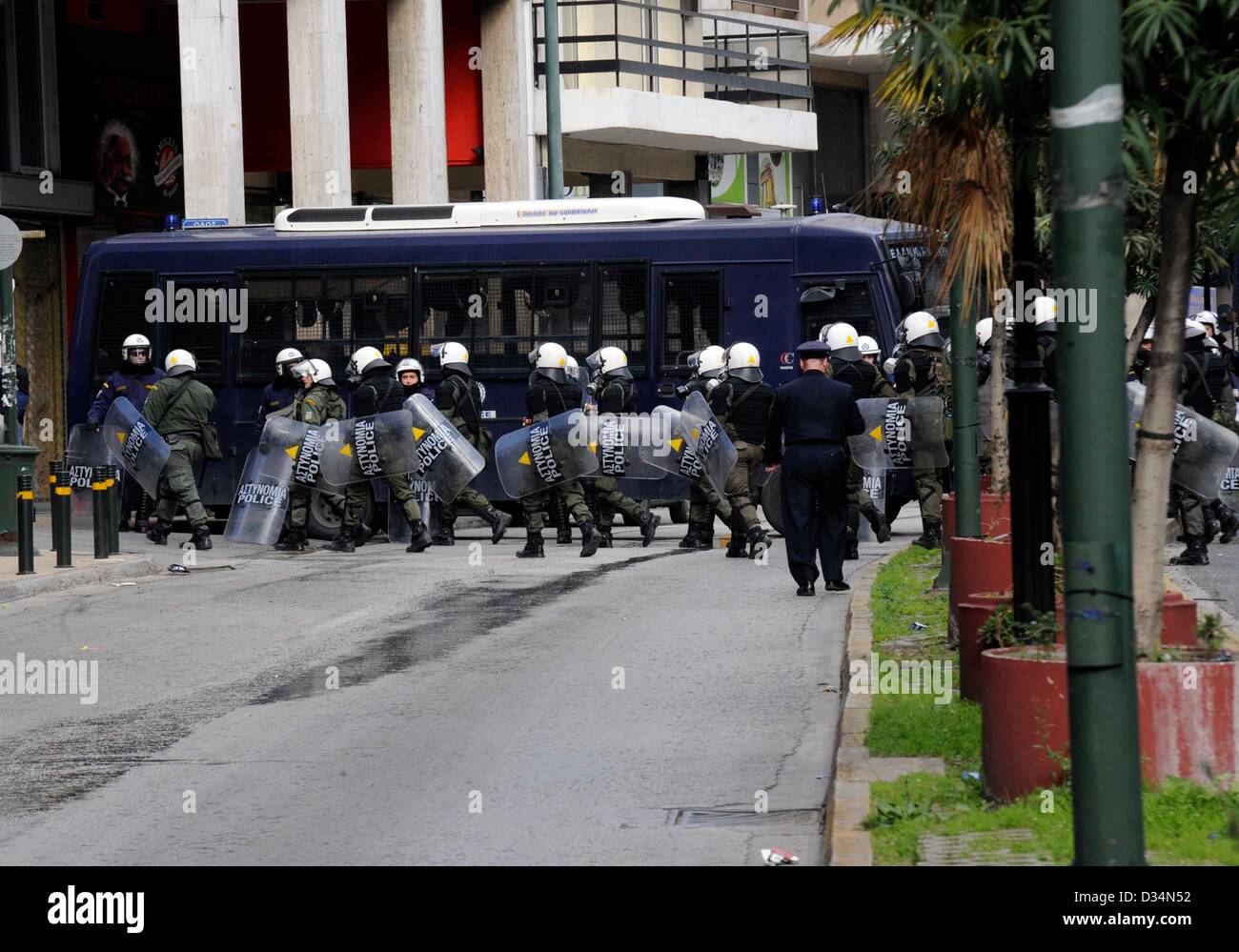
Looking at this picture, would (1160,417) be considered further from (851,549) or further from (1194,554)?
(851,549)

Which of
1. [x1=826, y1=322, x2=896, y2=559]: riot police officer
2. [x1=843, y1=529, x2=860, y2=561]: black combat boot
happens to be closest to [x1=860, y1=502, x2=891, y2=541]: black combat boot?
[x1=826, y1=322, x2=896, y2=559]: riot police officer

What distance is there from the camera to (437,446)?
19.6 metres

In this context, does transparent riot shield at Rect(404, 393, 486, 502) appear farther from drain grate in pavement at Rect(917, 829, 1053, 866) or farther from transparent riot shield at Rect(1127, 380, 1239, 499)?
drain grate in pavement at Rect(917, 829, 1053, 866)

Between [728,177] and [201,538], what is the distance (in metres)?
21.3

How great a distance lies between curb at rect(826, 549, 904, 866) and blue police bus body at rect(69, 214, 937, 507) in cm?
935

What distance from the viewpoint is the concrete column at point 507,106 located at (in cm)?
3122

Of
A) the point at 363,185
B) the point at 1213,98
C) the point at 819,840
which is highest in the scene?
the point at 363,185

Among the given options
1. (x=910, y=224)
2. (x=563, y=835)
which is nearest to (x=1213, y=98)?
(x=910, y=224)

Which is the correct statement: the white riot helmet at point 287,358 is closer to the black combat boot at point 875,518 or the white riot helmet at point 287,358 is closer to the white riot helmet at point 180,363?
the white riot helmet at point 180,363

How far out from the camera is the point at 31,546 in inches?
659

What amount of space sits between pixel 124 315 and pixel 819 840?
55.9ft

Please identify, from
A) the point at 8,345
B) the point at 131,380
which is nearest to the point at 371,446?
the point at 131,380
